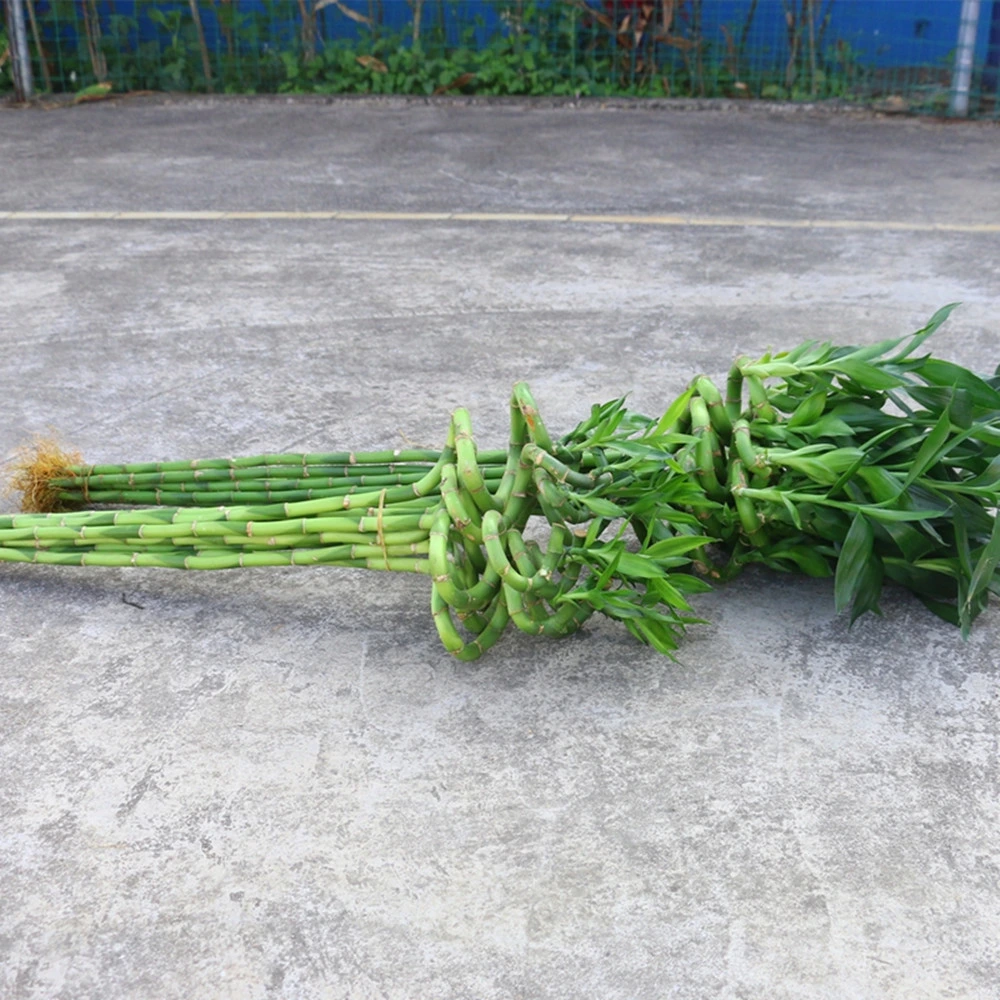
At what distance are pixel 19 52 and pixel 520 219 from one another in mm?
4206

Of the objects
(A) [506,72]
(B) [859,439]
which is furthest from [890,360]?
(A) [506,72]

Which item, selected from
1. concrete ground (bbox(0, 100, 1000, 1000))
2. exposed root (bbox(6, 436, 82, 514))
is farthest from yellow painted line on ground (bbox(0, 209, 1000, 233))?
exposed root (bbox(6, 436, 82, 514))

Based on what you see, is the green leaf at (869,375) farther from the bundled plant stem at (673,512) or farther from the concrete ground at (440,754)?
the concrete ground at (440,754)

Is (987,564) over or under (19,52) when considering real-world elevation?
under

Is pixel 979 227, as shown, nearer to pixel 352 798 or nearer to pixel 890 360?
pixel 890 360

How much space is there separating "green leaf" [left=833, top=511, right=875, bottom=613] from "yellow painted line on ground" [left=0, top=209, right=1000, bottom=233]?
2.98m

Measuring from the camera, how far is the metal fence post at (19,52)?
7.43m

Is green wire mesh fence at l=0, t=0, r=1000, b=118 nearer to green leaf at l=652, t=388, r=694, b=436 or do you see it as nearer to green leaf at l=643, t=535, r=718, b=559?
green leaf at l=652, t=388, r=694, b=436

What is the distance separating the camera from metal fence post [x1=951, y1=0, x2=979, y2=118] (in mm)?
6973

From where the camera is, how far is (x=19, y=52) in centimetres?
747

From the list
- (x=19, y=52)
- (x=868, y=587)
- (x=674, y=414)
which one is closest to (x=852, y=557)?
(x=868, y=587)

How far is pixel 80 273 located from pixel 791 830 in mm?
3368

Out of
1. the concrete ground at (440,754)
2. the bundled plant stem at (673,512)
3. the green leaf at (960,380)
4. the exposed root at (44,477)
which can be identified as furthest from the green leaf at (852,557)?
the exposed root at (44,477)

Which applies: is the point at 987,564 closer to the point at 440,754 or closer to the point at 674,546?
the point at 674,546
